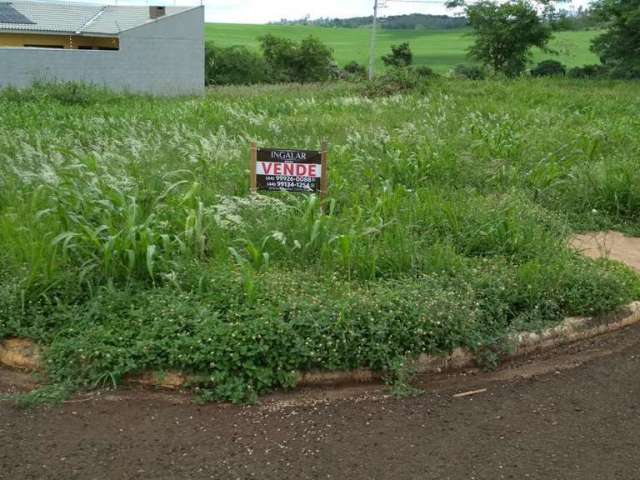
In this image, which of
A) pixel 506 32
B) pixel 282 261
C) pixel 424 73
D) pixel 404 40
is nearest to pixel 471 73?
pixel 506 32

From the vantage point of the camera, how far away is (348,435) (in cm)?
363

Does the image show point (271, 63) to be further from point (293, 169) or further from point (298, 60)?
point (293, 169)

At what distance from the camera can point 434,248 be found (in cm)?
518

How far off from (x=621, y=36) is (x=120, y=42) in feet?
65.1

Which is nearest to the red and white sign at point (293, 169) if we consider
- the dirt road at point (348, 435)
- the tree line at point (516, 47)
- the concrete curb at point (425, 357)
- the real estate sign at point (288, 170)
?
the real estate sign at point (288, 170)

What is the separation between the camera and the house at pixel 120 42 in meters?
29.5

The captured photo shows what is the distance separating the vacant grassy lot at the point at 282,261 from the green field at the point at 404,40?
27273 millimetres

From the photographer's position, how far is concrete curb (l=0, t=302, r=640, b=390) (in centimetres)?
406

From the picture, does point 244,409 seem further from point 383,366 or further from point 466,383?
point 466,383

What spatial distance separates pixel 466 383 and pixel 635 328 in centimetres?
157

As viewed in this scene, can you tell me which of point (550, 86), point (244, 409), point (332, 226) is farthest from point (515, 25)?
point (244, 409)

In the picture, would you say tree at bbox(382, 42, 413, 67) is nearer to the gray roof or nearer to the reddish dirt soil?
the gray roof

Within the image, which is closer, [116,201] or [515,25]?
[116,201]

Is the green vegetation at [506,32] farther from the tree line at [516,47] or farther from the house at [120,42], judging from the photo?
the house at [120,42]
